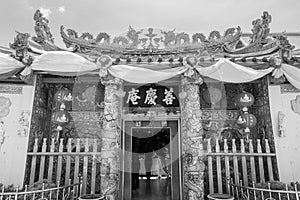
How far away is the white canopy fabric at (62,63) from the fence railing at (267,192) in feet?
10.9

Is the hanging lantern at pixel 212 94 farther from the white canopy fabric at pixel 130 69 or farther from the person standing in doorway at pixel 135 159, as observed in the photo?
the person standing in doorway at pixel 135 159

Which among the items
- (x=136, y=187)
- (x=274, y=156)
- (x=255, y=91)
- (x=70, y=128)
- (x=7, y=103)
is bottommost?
(x=136, y=187)

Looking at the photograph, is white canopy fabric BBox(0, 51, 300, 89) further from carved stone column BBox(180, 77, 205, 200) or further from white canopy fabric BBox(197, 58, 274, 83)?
carved stone column BBox(180, 77, 205, 200)

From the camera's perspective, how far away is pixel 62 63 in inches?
145

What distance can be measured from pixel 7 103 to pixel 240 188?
15.6 ft

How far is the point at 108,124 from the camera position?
4.02m

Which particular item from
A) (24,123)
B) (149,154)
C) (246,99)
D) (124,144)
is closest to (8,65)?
(24,123)

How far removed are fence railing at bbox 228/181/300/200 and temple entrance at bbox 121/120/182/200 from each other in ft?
3.79

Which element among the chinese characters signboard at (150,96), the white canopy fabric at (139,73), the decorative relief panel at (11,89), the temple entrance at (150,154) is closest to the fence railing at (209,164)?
the temple entrance at (150,154)

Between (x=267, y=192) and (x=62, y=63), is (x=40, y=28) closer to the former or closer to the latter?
(x=62, y=63)

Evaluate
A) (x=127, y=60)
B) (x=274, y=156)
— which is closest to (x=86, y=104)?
(x=127, y=60)

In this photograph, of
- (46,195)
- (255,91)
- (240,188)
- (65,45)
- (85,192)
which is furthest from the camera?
(65,45)

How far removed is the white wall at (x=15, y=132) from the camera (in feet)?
12.7

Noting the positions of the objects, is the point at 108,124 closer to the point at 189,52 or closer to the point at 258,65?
the point at 189,52
